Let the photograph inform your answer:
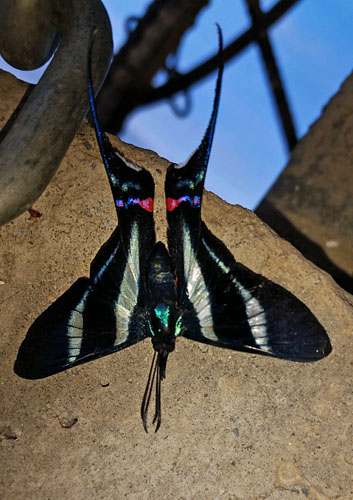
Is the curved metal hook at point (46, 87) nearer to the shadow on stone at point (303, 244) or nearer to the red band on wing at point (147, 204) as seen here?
the red band on wing at point (147, 204)

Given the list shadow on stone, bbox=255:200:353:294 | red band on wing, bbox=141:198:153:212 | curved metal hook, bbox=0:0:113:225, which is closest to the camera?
curved metal hook, bbox=0:0:113:225

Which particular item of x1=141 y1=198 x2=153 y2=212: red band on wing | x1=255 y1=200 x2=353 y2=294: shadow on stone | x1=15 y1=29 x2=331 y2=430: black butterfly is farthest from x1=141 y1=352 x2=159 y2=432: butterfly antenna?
x1=255 y1=200 x2=353 y2=294: shadow on stone

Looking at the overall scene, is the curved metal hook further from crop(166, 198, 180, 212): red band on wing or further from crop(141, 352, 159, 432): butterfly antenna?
crop(141, 352, 159, 432): butterfly antenna

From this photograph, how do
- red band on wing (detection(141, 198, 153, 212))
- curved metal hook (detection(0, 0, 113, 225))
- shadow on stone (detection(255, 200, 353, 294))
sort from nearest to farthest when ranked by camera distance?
1. curved metal hook (detection(0, 0, 113, 225))
2. red band on wing (detection(141, 198, 153, 212))
3. shadow on stone (detection(255, 200, 353, 294))

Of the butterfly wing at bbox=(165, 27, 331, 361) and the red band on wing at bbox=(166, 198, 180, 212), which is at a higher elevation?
the red band on wing at bbox=(166, 198, 180, 212)

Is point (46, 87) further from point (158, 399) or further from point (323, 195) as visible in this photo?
point (323, 195)

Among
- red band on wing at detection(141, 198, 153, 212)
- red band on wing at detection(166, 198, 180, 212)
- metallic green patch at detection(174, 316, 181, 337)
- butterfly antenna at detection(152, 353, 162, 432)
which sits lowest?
butterfly antenna at detection(152, 353, 162, 432)

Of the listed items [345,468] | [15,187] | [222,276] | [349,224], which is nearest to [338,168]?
[349,224]

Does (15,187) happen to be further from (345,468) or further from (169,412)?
(345,468)
